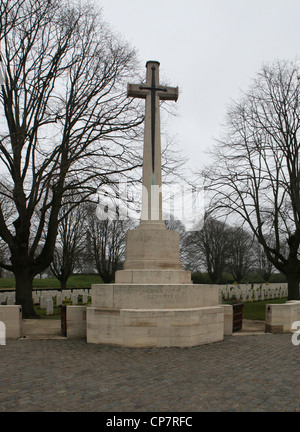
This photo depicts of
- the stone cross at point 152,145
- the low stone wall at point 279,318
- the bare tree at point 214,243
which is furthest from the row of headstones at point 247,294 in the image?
the stone cross at point 152,145

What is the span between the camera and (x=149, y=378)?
5281 millimetres

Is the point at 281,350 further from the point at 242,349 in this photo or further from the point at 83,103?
the point at 83,103

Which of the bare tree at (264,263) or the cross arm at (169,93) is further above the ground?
the cross arm at (169,93)

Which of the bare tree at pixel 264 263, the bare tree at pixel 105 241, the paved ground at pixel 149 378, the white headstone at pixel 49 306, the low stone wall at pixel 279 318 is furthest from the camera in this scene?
the bare tree at pixel 264 263

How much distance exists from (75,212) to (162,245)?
19.6 metres

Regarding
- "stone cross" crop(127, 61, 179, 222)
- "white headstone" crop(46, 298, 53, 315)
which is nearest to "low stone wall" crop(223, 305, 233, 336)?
"stone cross" crop(127, 61, 179, 222)

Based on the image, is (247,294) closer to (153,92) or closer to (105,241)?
(105,241)

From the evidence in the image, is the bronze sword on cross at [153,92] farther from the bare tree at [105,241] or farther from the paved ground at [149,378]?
the bare tree at [105,241]

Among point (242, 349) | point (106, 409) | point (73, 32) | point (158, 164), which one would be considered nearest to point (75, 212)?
point (73, 32)

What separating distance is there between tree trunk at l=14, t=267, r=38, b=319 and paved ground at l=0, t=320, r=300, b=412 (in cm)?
542

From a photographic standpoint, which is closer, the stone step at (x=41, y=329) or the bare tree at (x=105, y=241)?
the stone step at (x=41, y=329)

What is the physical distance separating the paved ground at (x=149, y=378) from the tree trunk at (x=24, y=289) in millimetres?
5420

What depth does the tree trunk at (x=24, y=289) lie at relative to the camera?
43.7 ft
